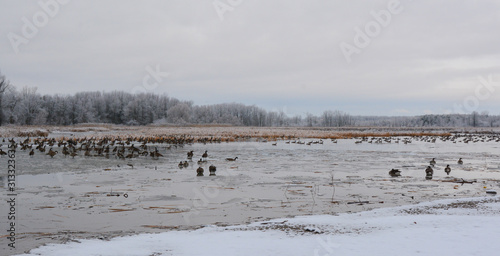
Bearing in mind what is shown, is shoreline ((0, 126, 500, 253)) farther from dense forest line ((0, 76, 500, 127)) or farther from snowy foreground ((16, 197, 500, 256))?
dense forest line ((0, 76, 500, 127))

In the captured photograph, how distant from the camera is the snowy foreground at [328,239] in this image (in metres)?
5.61

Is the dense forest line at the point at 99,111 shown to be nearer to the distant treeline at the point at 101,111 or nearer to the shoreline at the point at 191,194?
the distant treeline at the point at 101,111

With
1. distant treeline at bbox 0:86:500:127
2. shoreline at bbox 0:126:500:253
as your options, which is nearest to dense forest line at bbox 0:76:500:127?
distant treeline at bbox 0:86:500:127

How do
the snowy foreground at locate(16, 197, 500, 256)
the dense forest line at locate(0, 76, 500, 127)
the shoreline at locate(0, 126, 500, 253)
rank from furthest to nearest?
the dense forest line at locate(0, 76, 500, 127), the shoreline at locate(0, 126, 500, 253), the snowy foreground at locate(16, 197, 500, 256)

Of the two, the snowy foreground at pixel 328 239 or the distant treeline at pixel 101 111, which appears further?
the distant treeline at pixel 101 111

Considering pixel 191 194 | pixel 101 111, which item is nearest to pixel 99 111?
pixel 101 111

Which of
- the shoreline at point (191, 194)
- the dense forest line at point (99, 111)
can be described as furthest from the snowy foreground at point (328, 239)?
the dense forest line at point (99, 111)

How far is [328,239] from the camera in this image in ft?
20.5

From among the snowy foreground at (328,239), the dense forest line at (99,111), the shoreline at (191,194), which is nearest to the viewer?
the snowy foreground at (328,239)

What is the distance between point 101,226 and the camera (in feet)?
23.9

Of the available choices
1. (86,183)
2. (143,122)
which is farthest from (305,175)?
(143,122)

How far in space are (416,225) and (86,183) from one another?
9.63 meters

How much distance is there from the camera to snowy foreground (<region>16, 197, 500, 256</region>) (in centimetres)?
561

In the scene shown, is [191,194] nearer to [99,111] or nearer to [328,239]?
[328,239]
